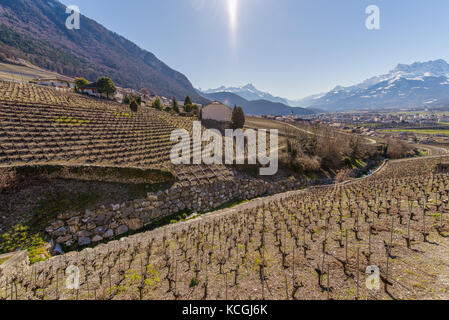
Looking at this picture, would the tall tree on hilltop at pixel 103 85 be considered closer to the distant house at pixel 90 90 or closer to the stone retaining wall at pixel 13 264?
the distant house at pixel 90 90

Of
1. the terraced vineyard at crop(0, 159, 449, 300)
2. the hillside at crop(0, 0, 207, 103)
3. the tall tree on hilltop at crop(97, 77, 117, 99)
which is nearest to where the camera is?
the terraced vineyard at crop(0, 159, 449, 300)

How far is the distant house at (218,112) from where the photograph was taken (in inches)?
1709

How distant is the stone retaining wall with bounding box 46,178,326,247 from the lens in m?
11.3

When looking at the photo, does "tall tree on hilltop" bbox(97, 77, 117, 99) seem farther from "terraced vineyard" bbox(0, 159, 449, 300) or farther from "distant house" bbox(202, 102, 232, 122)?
"terraced vineyard" bbox(0, 159, 449, 300)

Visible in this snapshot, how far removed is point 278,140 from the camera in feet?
129

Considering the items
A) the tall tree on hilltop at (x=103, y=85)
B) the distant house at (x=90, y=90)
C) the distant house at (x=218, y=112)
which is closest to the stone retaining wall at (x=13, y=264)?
the distant house at (x=218, y=112)

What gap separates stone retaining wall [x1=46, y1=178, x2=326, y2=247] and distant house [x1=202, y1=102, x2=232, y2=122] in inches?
995

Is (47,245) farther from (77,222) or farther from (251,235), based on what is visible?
(251,235)

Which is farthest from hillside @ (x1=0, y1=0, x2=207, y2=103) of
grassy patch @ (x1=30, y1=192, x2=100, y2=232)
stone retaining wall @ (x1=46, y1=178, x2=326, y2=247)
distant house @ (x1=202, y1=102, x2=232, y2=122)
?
Result: stone retaining wall @ (x1=46, y1=178, x2=326, y2=247)

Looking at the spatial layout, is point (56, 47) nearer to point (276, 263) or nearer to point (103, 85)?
point (103, 85)

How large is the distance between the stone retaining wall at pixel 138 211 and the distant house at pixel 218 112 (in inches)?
995

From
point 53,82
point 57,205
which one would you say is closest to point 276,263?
point 57,205
